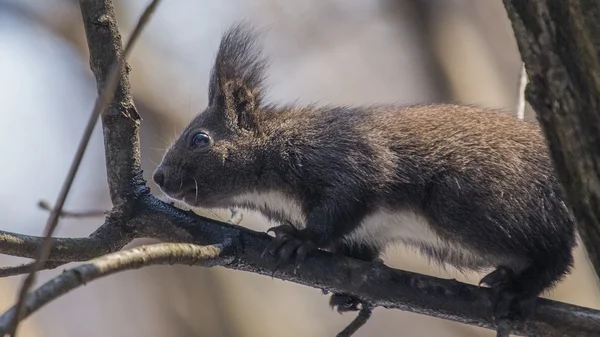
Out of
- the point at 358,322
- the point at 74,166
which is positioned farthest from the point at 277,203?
the point at 74,166

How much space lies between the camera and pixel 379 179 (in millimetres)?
3691

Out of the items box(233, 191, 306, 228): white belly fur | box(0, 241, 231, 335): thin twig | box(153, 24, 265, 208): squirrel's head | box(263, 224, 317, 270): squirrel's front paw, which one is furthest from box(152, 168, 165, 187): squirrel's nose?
box(0, 241, 231, 335): thin twig

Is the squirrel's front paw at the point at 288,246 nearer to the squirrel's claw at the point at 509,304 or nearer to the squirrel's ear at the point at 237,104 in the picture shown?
the squirrel's claw at the point at 509,304

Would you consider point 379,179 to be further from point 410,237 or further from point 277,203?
point 277,203

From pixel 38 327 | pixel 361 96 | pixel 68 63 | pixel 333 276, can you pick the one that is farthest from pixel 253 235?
pixel 361 96

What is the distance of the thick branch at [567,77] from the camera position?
2016 millimetres

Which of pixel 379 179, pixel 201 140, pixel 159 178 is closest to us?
pixel 379 179

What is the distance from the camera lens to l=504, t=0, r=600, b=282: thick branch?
2.02 metres

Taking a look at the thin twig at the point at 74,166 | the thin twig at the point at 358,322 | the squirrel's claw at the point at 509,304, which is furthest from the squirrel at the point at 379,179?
the thin twig at the point at 74,166

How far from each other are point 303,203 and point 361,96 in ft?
18.3

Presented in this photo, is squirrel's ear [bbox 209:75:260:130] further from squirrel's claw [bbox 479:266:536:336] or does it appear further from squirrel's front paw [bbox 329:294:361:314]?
squirrel's claw [bbox 479:266:536:336]

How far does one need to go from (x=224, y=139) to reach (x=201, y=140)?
0.11 metres

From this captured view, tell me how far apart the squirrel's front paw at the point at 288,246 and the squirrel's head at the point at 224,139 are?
0.80m

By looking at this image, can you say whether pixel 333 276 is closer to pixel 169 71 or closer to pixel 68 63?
pixel 169 71
